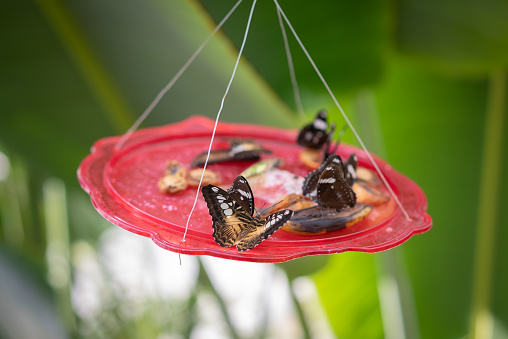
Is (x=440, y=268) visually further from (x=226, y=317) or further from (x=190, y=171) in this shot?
(x=190, y=171)

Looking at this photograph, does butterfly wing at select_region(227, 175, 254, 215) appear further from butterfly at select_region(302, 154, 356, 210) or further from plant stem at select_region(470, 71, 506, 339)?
plant stem at select_region(470, 71, 506, 339)

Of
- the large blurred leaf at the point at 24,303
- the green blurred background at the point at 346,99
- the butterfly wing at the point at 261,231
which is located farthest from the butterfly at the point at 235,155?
the large blurred leaf at the point at 24,303

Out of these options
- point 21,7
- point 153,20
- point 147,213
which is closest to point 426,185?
point 153,20

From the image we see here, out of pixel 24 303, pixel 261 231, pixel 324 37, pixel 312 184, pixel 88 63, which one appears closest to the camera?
pixel 261 231

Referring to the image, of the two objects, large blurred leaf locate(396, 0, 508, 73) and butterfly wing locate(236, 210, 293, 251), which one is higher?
large blurred leaf locate(396, 0, 508, 73)

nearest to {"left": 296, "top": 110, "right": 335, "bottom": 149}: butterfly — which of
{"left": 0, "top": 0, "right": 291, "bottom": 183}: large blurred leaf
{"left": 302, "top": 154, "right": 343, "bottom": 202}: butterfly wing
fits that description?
{"left": 302, "top": 154, "right": 343, "bottom": 202}: butterfly wing

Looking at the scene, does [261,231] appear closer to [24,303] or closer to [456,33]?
[456,33]

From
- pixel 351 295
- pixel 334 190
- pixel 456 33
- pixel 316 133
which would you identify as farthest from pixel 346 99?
pixel 334 190
